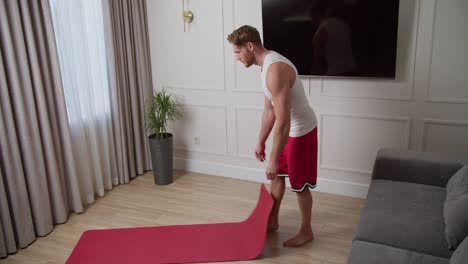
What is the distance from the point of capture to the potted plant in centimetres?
380

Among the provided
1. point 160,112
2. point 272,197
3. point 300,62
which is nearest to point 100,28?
point 160,112

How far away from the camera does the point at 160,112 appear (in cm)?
383

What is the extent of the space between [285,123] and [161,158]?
1.73m

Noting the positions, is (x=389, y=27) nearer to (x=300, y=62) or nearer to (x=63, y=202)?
(x=300, y=62)

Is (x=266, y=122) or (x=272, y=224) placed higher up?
(x=266, y=122)

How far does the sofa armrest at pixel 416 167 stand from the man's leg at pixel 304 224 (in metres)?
0.48

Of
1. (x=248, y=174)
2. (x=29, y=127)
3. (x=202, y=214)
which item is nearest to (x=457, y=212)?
(x=202, y=214)

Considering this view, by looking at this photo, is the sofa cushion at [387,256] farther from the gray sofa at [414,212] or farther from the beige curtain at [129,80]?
the beige curtain at [129,80]

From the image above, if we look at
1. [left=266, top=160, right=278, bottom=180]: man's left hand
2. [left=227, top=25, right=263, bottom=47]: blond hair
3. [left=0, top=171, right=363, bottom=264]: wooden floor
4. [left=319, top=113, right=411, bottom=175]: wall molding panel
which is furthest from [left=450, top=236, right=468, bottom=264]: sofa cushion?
[left=319, top=113, right=411, bottom=175]: wall molding panel

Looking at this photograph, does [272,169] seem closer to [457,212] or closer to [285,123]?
[285,123]

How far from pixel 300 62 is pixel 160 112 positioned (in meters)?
1.36

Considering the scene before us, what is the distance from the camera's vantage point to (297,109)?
2574mm

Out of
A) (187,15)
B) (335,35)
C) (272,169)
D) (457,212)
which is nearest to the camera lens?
(457,212)

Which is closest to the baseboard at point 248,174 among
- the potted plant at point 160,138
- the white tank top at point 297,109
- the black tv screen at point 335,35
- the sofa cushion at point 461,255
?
the potted plant at point 160,138
